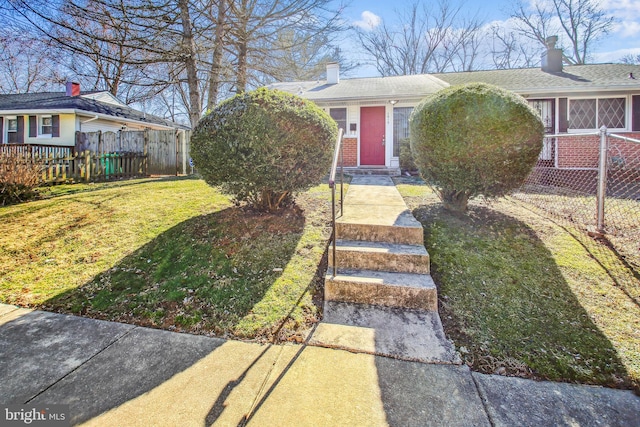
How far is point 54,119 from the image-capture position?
1425 centimetres

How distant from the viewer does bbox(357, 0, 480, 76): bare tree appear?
2452cm

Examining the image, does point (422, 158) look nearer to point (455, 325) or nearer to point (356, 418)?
point (455, 325)

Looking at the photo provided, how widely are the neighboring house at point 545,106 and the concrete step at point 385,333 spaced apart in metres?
8.16

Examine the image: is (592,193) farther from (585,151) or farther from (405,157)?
(405,157)

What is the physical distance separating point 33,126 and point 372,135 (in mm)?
15053

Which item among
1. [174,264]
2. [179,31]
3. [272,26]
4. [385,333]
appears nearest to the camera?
[385,333]

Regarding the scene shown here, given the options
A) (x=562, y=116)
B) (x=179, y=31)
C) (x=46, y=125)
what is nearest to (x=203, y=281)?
(x=179, y=31)

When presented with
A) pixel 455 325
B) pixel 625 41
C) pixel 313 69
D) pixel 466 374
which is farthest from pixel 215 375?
pixel 625 41

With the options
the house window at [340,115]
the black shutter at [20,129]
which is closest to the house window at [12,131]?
the black shutter at [20,129]

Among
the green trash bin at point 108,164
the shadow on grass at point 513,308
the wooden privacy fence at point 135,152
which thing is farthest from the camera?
the wooden privacy fence at point 135,152

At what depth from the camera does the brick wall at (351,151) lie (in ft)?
37.5

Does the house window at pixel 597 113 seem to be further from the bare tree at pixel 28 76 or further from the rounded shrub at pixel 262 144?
the bare tree at pixel 28 76

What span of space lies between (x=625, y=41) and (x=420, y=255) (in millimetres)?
25058

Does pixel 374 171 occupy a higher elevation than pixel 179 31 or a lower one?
lower
